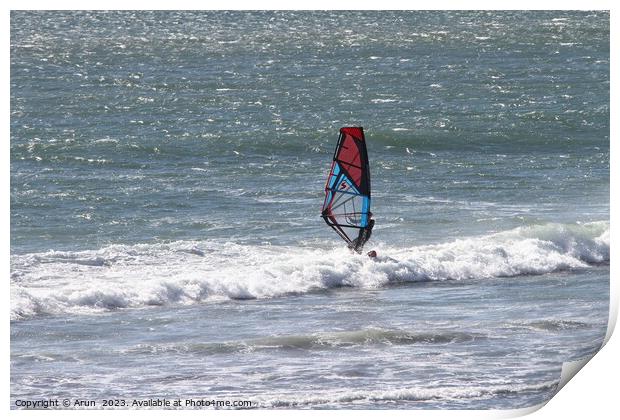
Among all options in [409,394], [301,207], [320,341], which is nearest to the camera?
[409,394]

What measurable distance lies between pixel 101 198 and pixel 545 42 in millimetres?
6115

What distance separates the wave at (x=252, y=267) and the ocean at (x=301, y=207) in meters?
0.03

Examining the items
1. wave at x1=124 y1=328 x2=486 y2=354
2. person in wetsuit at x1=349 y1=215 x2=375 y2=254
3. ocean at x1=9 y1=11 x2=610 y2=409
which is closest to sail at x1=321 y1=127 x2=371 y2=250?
person in wetsuit at x1=349 y1=215 x2=375 y2=254

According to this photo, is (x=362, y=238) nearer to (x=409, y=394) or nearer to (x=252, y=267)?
(x=252, y=267)

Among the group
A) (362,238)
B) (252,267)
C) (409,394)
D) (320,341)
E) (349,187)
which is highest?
(349,187)

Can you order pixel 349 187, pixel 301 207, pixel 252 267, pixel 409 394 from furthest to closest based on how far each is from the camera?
pixel 301 207
pixel 252 267
pixel 349 187
pixel 409 394

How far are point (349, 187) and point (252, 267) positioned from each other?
4.45 feet

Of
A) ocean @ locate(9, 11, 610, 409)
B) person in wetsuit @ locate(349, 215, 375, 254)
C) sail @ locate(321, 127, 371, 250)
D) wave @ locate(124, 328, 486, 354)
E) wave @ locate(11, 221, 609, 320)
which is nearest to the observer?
ocean @ locate(9, 11, 610, 409)

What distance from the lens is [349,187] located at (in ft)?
45.7

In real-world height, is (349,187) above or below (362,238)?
above

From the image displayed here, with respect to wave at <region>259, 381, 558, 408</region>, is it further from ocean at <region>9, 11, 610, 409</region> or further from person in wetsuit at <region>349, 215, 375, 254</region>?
person in wetsuit at <region>349, 215, 375, 254</region>

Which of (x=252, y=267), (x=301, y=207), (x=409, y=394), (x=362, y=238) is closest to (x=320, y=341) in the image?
(x=409, y=394)

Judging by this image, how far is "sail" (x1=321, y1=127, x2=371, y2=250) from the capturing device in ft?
45.3

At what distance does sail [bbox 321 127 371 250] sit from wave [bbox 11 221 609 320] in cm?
38
